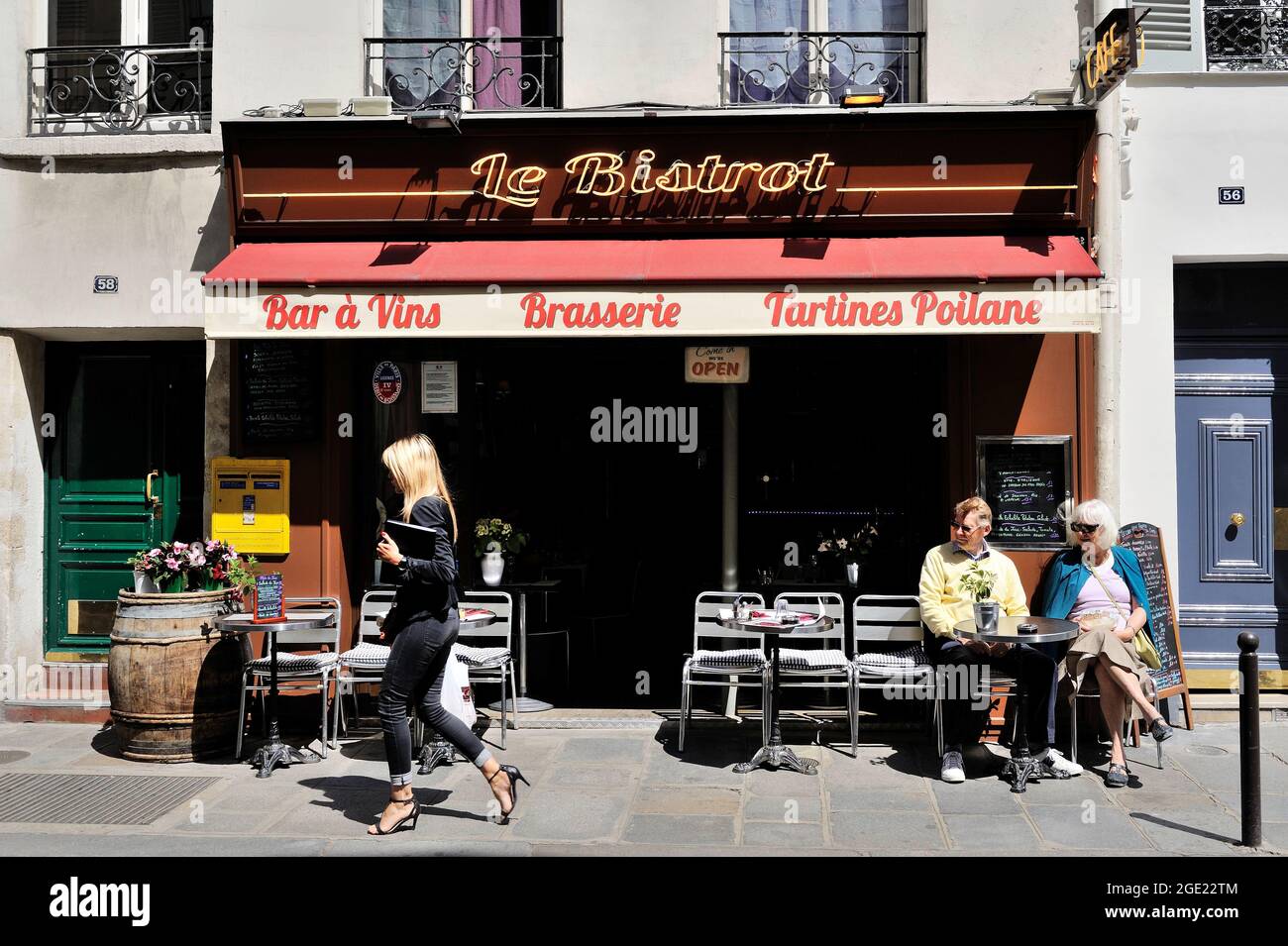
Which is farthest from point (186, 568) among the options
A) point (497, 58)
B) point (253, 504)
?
point (497, 58)

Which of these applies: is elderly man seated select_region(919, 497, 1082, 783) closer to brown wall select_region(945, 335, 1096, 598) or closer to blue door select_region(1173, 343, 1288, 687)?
brown wall select_region(945, 335, 1096, 598)

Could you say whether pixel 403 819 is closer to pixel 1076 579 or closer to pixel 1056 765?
pixel 1056 765

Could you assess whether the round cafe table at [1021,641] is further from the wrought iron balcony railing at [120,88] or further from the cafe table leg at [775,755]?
the wrought iron balcony railing at [120,88]

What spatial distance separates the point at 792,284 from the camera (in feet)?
23.3

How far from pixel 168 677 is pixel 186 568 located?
0.68 m

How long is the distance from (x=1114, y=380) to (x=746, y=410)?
256cm

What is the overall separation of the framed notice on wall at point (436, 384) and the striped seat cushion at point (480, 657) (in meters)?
1.98

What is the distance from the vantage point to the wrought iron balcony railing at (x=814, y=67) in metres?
8.02

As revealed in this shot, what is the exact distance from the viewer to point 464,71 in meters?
8.27

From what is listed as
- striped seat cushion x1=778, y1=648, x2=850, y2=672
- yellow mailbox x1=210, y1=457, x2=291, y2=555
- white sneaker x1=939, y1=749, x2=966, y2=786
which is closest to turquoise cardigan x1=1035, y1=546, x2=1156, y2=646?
white sneaker x1=939, y1=749, x2=966, y2=786

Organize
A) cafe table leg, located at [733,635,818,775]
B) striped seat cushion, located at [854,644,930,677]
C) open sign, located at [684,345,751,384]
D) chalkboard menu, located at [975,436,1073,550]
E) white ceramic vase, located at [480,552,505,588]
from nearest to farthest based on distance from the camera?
cafe table leg, located at [733,635,818,775] → striped seat cushion, located at [854,644,930,677] → chalkboard menu, located at [975,436,1073,550] → open sign, located at [684,345,751,384] → white ceramic vase, located at [480,552,505,588]

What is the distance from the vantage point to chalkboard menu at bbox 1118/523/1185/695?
7410mm

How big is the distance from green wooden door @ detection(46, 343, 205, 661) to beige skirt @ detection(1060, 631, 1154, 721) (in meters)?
6.38
